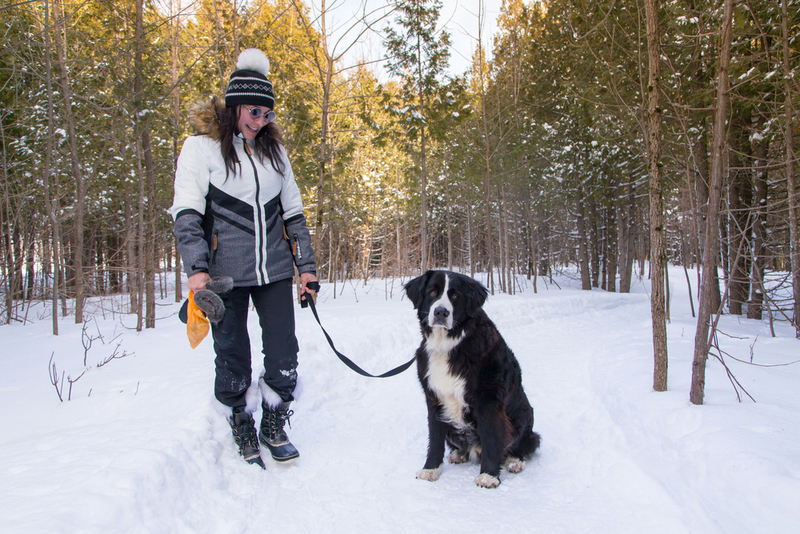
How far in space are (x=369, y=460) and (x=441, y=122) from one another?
10980 millimetres

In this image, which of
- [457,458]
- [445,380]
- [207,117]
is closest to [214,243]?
[207,117]

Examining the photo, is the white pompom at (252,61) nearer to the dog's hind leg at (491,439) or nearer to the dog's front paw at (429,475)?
the dog's hind leg at (491,439)

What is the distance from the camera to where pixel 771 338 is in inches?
265

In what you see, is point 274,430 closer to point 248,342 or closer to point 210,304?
point 248,342

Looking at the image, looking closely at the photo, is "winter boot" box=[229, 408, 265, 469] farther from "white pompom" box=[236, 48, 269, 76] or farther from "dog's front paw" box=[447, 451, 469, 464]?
"white pompom" box=[236, 48, 269, 76]

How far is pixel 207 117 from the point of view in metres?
2.68

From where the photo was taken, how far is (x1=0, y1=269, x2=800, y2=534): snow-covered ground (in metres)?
1.97

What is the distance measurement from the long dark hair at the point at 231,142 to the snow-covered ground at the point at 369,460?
1.72 meters

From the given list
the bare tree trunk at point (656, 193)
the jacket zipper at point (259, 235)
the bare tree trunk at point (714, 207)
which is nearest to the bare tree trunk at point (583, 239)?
the bare tree trunk at point (656, 193)

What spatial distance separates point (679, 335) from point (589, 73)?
28.8 feet

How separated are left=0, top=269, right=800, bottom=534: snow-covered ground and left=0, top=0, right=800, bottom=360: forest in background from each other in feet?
3.44

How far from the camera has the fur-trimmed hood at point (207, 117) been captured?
266 cm

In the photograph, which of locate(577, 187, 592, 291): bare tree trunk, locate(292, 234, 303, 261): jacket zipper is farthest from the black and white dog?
locate(577, 187, 592, 291): bare tree trunk

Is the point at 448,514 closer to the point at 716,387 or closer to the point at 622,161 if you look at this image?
the point at 716,387
